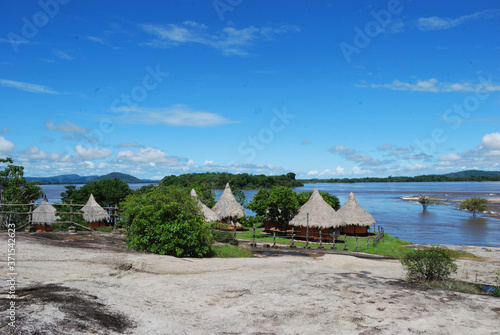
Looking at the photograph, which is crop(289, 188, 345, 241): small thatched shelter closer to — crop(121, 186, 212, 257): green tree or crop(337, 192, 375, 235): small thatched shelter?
crop(337, 192, 375, 235): small thatched shelter

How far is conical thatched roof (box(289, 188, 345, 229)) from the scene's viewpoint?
27.5 m

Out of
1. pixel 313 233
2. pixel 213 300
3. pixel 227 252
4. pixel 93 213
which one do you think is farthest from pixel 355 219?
pixel 213 300

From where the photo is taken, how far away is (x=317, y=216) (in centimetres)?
2792

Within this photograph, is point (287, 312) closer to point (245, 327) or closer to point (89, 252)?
point (245, 327)

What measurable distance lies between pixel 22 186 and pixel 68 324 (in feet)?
81.3

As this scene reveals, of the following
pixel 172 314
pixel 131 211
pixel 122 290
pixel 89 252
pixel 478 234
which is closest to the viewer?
pixel 172 314

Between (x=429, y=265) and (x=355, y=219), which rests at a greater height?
(x=355, y=219)

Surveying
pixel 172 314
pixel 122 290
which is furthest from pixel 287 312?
pixel 122 290

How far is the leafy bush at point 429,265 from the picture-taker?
11.4 m

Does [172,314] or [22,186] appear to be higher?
[22,186]

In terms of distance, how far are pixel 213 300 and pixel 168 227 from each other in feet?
19.9

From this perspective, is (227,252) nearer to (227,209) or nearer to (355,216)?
(227,209)

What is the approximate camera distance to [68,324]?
6.36m

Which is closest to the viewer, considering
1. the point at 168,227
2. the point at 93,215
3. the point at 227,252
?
the point at 168,227
